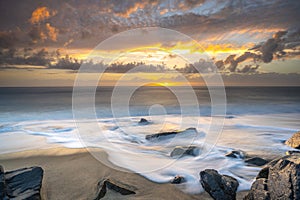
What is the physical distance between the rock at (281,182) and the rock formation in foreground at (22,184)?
3.15 metres

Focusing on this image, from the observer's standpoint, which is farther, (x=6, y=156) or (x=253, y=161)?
(x=6, y=156)

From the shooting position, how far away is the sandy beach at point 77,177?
367 cm

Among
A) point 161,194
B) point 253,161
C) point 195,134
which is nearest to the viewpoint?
point 161,194

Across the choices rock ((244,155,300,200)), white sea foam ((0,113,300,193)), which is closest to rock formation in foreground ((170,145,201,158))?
white sea foam ((0,113,300,193))

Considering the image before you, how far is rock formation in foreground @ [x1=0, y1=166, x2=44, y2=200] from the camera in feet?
9.45

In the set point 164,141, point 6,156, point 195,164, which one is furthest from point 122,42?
point 6,156

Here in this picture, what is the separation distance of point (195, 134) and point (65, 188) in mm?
6169

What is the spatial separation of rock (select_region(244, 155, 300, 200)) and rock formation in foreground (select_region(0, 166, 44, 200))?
3.15m

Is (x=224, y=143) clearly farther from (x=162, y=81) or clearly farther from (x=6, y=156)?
(x=6, y=156)

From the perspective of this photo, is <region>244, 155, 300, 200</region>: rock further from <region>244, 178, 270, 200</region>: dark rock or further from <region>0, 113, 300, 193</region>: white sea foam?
<region>0, 113, 300, 193</region>: white sea foam

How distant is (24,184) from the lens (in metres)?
3.21

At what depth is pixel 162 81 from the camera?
9578 millimetres

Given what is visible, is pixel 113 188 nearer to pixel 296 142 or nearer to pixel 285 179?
pixel 285 179

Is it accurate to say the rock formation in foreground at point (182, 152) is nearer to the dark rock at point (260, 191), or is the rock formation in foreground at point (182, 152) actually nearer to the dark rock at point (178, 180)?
the dark rock at point (178, 180)
